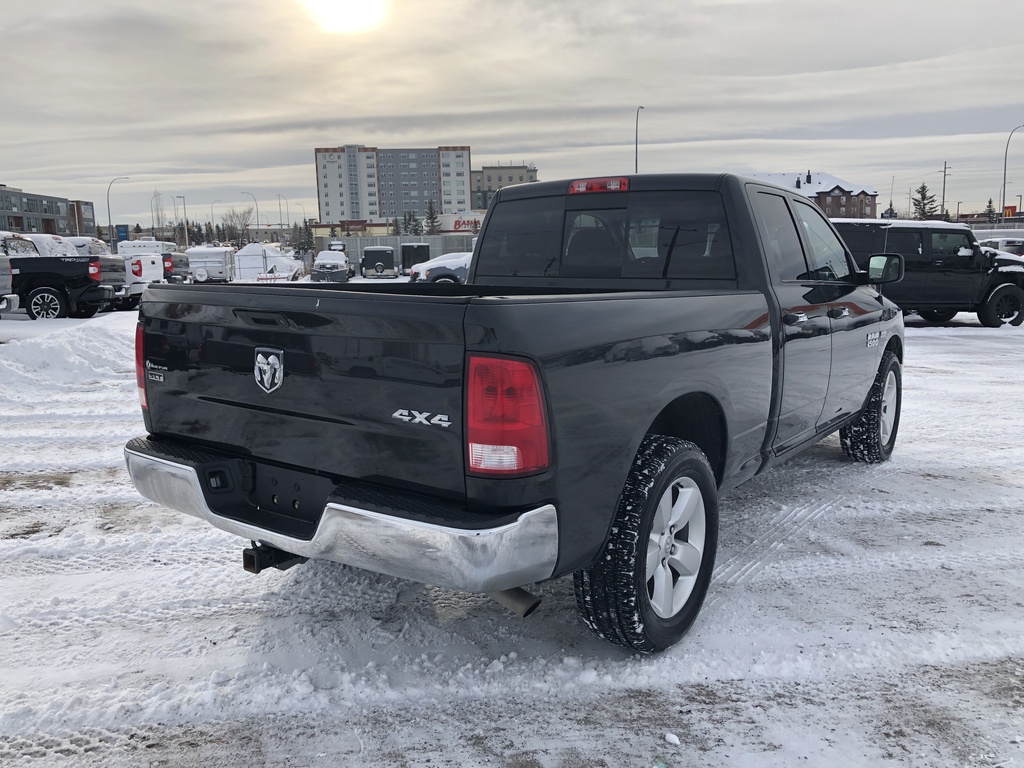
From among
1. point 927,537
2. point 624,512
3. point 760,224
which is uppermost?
point 760,224

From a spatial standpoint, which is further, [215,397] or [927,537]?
[927,537]

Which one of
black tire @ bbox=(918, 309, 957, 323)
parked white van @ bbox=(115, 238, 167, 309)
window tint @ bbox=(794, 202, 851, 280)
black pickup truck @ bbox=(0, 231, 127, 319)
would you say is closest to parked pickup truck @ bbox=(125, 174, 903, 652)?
window tint @ bbox=(794, 202, 851, 280)

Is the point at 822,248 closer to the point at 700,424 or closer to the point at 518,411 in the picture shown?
the point at 700,424

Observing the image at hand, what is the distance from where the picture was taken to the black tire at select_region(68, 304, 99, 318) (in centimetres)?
1761

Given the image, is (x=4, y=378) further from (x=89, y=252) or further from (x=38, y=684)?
(x=89, y=252)

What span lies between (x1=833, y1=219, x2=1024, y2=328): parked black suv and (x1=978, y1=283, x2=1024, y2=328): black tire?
1.04 ft

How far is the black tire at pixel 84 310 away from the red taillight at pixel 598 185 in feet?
52.7

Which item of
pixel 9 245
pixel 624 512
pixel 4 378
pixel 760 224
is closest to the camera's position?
pixel 624 512

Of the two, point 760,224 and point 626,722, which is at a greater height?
point 760,224

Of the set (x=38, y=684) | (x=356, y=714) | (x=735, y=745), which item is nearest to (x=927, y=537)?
(x=735, y=745)

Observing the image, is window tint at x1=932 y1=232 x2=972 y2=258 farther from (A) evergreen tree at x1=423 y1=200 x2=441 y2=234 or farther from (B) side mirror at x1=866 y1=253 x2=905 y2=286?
(A) evergreen tree at x1=423 y1=200 x2=441 y2=234

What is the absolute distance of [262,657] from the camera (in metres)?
3.26

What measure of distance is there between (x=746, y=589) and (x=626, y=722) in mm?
1323

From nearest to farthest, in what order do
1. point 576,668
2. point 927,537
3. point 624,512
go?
1. point 624,512
2. point 576,668
3. point 927,537
